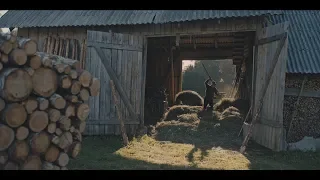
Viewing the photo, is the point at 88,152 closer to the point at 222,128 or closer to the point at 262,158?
the point at 262,158

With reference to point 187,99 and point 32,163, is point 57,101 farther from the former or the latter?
point 187,99

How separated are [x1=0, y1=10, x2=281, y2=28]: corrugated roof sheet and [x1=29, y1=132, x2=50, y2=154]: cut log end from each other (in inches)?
224

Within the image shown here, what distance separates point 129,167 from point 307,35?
682cm

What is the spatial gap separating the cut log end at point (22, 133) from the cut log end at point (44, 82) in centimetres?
56

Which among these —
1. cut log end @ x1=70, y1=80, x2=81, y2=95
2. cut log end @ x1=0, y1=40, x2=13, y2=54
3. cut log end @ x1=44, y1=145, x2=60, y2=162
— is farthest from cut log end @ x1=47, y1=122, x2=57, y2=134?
cut log end @ x1=0, y1=40, x2=13, y2=54

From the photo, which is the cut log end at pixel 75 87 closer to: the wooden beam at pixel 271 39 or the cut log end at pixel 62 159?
the cut log end at pixel 62 159

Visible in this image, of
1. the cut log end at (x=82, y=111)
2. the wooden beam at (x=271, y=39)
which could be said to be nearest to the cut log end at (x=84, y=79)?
the cut log end at (x=82, y=111)

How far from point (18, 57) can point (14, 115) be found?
83 cm

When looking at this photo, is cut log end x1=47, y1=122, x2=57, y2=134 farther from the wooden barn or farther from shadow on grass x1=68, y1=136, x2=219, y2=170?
the wooden barn

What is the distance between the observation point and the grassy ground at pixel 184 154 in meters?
7.09

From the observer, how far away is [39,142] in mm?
5359

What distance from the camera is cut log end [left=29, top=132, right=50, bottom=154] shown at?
5.30m

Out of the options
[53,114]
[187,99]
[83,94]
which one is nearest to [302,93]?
[83,94]
